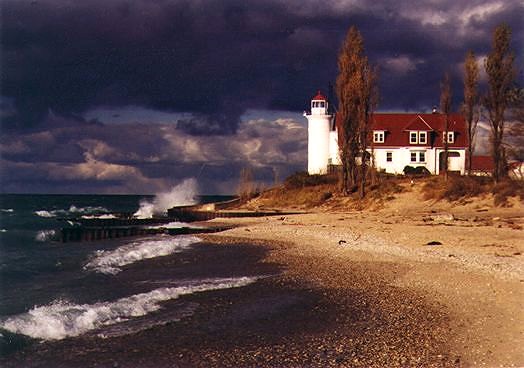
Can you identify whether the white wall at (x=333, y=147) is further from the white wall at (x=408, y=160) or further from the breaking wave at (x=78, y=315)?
the breaking wave at (x=78, y=315)

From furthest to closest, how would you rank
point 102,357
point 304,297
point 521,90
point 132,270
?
point 521,90 → point 132,270 → point 304,297 → point 102,357

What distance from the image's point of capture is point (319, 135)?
65.1 meters

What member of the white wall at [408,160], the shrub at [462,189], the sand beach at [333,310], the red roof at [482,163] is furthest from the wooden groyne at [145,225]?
the red roof at [482,163]

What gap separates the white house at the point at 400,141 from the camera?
62.7 metres

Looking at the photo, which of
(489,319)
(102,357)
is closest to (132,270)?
(102,357)

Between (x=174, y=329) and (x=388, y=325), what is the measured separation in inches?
169

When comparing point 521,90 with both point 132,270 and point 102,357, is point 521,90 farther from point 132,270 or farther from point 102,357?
point 102,357

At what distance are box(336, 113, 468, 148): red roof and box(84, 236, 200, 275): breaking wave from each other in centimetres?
3764

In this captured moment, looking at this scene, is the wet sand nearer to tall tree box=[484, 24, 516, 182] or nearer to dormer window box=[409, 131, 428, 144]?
tall tree box=[484, 24, 516, 182]

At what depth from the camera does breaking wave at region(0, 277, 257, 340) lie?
1192 centimetres

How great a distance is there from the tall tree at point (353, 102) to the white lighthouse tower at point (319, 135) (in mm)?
11442

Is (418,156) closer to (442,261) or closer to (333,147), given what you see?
(333,147)

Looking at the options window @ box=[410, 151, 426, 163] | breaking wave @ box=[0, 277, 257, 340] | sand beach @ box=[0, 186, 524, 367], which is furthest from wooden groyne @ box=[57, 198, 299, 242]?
breaking wave @ box=[0, 277, 257, 340]

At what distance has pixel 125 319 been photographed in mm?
12906
